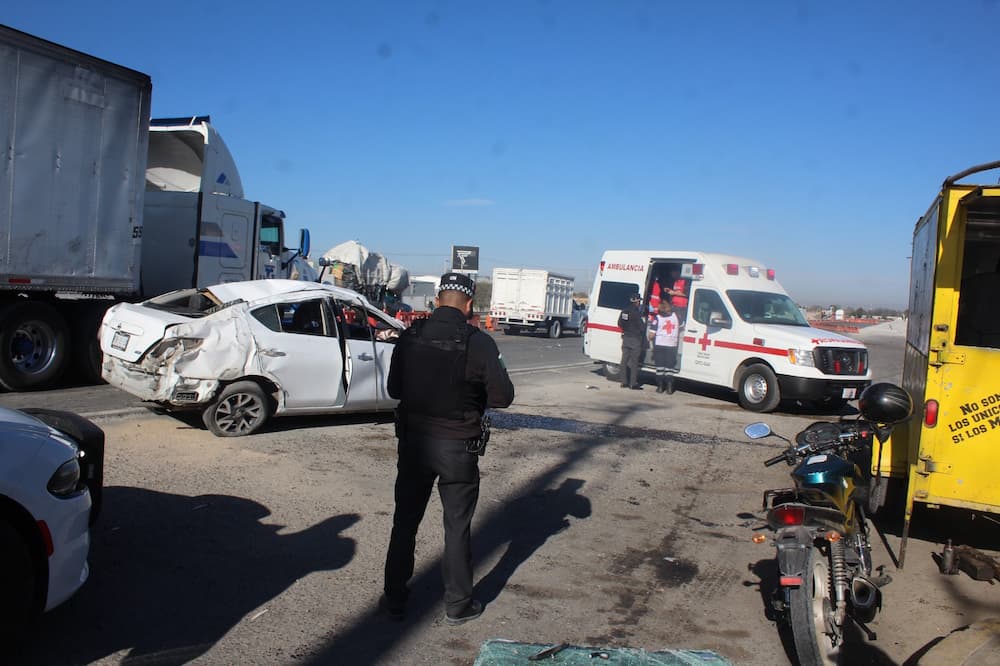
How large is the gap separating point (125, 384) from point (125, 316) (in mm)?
739

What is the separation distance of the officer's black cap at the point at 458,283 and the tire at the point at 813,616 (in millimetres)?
2235

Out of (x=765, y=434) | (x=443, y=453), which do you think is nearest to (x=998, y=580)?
(x=765, y=434)

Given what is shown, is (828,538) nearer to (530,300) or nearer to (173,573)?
(173,573)

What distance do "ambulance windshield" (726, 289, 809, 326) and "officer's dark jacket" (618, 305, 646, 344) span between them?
163cm

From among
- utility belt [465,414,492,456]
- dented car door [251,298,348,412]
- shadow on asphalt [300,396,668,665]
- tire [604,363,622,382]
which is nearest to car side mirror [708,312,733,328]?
tire [604,363,622,382]

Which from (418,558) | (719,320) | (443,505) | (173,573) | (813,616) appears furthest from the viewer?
(719,320)

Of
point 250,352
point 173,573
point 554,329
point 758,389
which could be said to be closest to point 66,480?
point 173,573

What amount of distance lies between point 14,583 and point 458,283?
2.53 metres

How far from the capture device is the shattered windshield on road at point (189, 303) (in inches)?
333

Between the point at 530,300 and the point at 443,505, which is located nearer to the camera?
the point at 443,505

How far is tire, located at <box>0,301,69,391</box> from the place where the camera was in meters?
10.3

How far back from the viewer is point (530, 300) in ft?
109

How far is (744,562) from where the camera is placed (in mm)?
5801

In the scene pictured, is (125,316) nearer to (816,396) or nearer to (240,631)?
(240,631)
